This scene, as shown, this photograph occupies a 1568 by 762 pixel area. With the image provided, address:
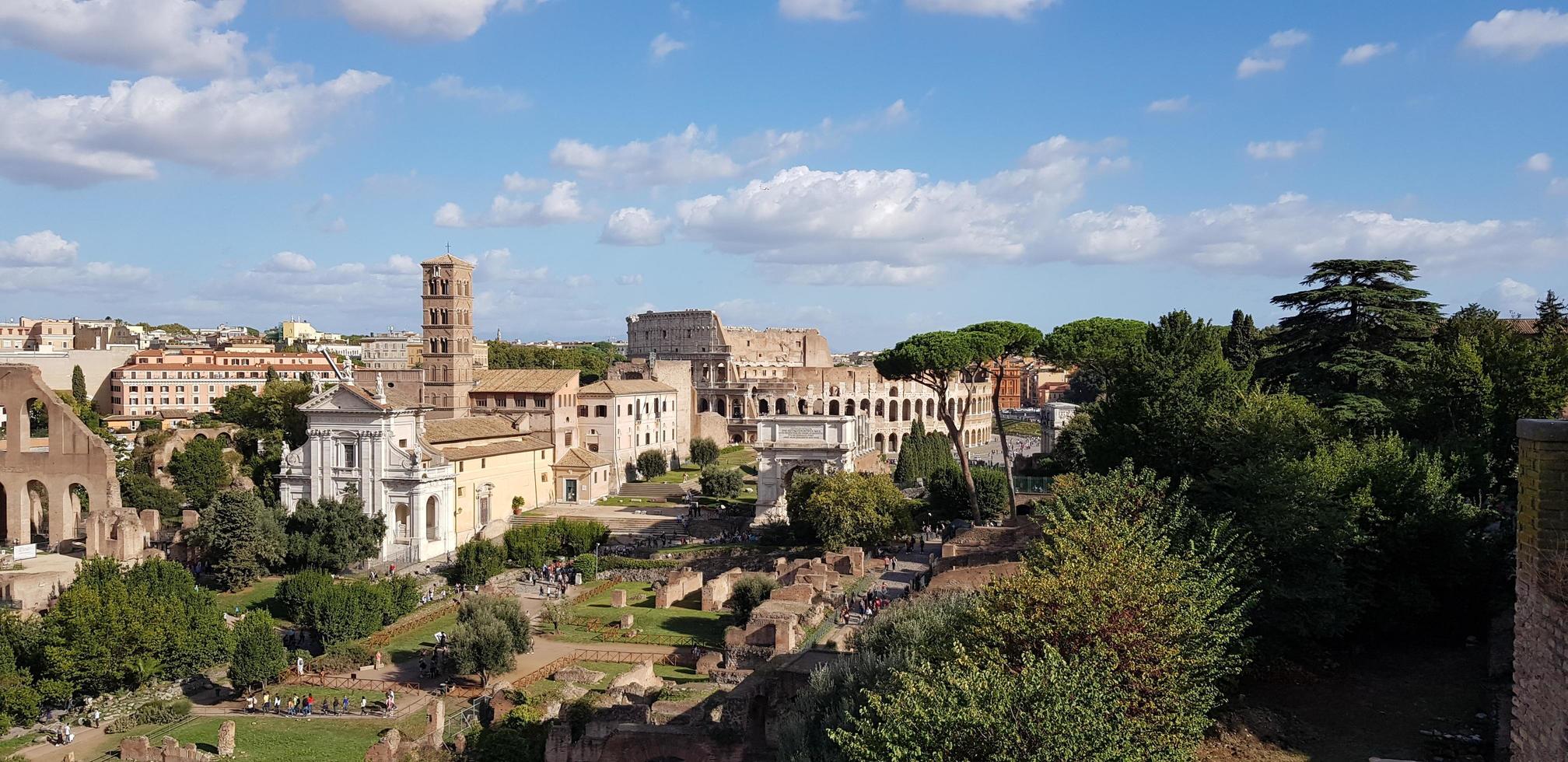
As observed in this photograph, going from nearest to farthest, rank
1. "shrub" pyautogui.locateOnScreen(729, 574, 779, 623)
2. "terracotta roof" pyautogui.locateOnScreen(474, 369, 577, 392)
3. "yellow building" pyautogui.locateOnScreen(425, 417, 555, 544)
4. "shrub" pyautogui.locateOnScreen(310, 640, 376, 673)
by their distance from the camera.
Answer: "shrub" pyautogui.locateOnScreen(310, 640, 376, 673)
"shrub" pyautogui.locateOnScreen(729, 574, 779, 623)
"yellow building" pyautogui.locateOnScreen(425, 417, 555, 544)
"terracotta roof" pyautogui.locateOnScreen(474, 369, 577, 392)

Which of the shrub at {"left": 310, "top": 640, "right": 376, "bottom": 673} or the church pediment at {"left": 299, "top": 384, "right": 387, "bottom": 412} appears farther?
the church pediment at {"left": 299, "top": 384, "right": 387, "bottom": 412}

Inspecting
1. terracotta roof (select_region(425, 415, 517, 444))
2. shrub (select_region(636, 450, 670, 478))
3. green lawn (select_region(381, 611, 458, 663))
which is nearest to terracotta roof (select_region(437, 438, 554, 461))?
terracotta roof (select_region(425, 415, 517, 444))

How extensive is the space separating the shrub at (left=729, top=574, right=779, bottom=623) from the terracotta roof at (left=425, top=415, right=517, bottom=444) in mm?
16903

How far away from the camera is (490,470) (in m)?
42.8

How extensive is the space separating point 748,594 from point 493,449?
742 inches

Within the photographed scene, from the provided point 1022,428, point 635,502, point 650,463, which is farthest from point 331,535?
point 1022,428

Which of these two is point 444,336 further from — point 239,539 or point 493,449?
point 239,539

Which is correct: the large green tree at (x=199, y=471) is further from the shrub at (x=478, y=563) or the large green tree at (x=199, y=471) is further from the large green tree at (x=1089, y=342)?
the large green tree at (x=1089, y=342)

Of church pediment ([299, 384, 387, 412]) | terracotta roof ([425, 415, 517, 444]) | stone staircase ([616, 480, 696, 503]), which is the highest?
church pediment ([299, 384, 387, 412])

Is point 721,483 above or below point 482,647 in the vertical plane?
above

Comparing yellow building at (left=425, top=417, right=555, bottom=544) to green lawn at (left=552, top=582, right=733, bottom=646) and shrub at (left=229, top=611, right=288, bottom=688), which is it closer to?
green lawn at (left=552, top=582, right=733, bottom=646)

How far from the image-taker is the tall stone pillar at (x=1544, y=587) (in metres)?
7.33

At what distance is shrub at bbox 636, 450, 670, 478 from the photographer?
57.7m

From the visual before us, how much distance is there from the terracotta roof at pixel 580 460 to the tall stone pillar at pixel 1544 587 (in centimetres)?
4294
